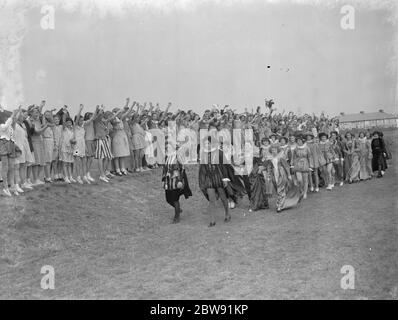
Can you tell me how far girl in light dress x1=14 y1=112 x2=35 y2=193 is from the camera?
10570 mm

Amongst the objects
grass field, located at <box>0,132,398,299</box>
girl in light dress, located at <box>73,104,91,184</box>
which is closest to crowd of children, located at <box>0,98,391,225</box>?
girl in light dress, located at <box>73,104,91,184</box>

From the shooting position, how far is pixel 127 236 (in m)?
9.91

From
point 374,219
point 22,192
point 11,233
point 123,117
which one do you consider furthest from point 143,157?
point 374,219

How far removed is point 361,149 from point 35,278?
40.5 ft

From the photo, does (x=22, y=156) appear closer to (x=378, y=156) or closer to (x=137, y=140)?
(x=137, y=140)

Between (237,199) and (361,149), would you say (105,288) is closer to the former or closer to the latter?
(237,199)

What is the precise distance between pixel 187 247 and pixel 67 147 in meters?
5.20

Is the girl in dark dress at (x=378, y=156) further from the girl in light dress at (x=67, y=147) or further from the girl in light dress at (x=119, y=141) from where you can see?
the girl in light dress at (x=67, y=147)

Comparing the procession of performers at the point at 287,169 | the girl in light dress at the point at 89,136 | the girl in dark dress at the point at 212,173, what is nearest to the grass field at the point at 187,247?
the procession of performers at the point at 287,169

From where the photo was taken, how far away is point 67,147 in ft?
39.2

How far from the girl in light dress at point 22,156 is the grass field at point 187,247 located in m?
0.43

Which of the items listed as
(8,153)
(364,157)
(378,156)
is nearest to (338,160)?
(364,157)

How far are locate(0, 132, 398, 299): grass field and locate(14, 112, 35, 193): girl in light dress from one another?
43cm

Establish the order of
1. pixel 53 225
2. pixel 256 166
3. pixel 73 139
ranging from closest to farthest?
1. pixel 53 225
2. pixel 73 139
3. pixel 256 166
